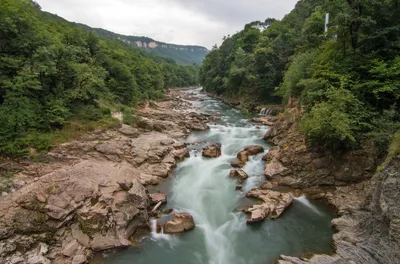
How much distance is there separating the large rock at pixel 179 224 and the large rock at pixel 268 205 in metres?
2.83

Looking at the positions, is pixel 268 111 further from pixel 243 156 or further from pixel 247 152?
pixel 243 156

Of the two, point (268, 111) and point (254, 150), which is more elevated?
point (268, 111)

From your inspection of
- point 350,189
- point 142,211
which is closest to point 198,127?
point 142,211

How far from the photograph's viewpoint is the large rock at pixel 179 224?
34.7ft

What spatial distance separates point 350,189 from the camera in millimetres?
12375

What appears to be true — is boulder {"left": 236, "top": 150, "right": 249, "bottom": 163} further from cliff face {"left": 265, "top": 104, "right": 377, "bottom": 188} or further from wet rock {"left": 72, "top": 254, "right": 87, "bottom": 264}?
wet rock {"left": 72, "top": 254, "right": 87, "bottom": 264}

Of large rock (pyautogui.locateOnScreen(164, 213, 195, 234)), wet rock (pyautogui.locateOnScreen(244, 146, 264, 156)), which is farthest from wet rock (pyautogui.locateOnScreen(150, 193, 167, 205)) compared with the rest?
wet rock (pyautogui.locateOnScreen(244, 146, 264, 156))

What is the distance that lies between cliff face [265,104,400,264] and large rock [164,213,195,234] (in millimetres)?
4233

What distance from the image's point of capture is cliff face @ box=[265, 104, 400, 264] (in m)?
7.96

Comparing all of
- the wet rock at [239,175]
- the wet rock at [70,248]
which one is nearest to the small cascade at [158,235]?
the wet rock at [70,248]

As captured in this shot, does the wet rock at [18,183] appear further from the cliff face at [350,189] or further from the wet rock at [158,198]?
the cliff face at [350,189]

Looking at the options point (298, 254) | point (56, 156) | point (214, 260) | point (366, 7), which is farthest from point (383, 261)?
point (56, 156)

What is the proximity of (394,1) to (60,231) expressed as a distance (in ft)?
64.5

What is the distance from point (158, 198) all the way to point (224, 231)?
3.93 m
